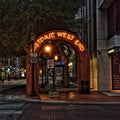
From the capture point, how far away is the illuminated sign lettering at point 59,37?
100 ft

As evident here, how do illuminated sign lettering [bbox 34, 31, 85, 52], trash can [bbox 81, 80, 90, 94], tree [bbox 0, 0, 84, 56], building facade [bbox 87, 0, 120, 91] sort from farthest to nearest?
building facade [bbox 87, 0, 120, 91], tree [bbox 0, 0, 84, 56], trash can [bbox 81, 80, 90, 94], illuminated sign lettering [bbox 34, 31, 85, 52]

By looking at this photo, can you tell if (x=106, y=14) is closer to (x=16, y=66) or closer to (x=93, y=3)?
(x=93, y=3)

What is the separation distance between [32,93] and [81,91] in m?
4.34

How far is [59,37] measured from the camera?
30969mm

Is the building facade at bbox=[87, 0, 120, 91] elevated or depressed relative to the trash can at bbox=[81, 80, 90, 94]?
elevated

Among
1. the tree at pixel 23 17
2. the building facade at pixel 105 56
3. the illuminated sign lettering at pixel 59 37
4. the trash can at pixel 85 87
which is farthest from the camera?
the building facade at pixel 105 56

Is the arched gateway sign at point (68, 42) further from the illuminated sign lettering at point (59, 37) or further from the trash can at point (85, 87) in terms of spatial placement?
the trash can at point (85, 87)

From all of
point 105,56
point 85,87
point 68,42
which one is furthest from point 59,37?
point 105,56

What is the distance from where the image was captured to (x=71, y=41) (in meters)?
31.2

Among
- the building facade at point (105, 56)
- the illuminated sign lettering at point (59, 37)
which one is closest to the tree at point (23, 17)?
the illuminated sign lettering at point (59, 37)

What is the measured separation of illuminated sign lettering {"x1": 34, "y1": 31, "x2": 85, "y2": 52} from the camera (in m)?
30.6

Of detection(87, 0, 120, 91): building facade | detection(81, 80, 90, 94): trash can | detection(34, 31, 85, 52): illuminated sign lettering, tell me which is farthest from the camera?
detection(87, 0, 120, 91): building facade

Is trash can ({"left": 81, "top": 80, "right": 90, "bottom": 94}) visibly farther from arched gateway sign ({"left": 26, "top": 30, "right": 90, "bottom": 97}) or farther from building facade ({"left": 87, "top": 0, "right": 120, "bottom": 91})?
building facade ({"left": 87, "top": 0, "right": 120, "bottom": 91})

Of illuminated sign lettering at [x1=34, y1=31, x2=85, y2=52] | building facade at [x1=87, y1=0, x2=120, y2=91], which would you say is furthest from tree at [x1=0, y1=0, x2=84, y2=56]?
building facade at [x1=87, y1=0, x2=120, y2=91]
